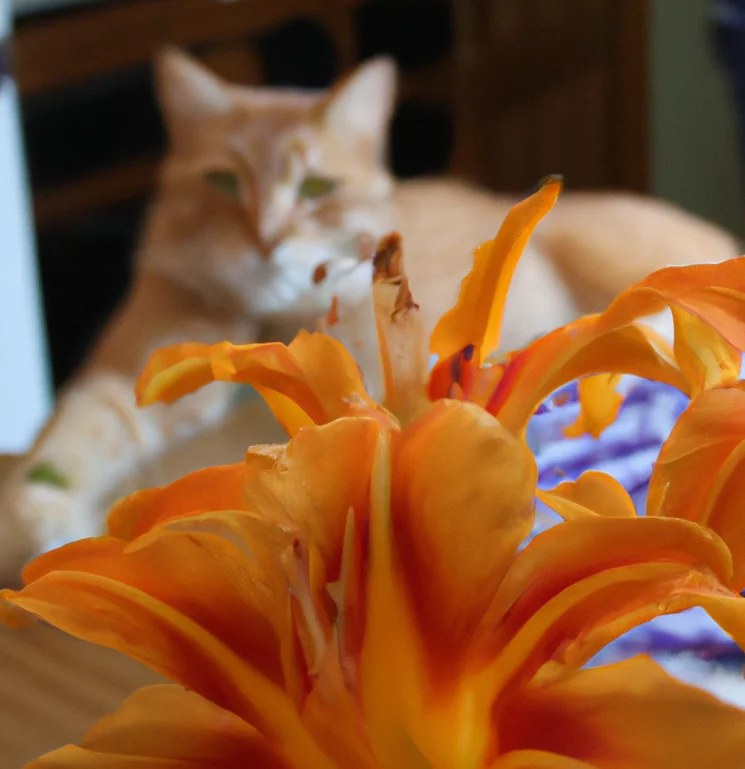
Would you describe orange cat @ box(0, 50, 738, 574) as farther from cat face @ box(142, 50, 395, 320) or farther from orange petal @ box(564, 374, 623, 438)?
orange petal @ box(564, 374, 623, 438)

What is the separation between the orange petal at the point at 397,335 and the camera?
0.18 m

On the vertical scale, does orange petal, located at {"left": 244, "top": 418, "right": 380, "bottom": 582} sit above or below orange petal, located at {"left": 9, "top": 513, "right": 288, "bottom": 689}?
above

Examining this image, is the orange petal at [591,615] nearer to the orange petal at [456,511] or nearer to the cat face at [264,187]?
the orange petal at [456,511]

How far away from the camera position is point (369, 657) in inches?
6.2

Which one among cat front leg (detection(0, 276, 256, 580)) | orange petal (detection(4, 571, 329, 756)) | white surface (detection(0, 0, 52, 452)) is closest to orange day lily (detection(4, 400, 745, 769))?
orange petal (detection(4, 571, 329, 756))

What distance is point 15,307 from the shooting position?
2.71 ft

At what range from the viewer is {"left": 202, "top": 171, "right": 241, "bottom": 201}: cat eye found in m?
0.70

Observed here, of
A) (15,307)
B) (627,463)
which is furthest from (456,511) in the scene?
(15,307)

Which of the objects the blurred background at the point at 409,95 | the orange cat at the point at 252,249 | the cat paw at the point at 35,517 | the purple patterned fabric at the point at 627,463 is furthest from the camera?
the blurred background at the point at 409,95

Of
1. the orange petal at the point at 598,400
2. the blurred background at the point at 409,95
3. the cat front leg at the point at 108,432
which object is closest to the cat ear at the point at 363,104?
the cat front leg at the point at 108,432

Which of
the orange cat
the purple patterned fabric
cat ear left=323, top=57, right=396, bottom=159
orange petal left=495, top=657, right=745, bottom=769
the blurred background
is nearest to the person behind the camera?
orange petal left=495, top=657, right=745, bottom=769

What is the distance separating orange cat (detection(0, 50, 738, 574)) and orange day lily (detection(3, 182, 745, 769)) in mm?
380

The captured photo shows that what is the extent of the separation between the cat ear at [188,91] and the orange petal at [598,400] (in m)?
0.57

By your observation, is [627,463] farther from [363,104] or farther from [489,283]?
[363,104]
